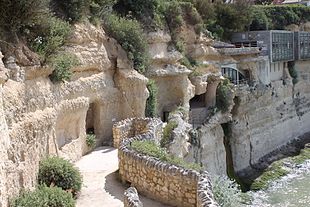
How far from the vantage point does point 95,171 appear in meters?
15.5

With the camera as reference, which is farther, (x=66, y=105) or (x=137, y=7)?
(x=137, y=7)

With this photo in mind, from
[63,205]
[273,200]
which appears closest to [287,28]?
[273,200]

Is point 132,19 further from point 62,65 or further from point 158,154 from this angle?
point 158,154

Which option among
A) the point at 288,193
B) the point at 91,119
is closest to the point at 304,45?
the point at 288,193

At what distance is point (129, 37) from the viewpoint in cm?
2211

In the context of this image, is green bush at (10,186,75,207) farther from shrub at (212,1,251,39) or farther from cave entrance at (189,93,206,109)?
shrub at (212,1,251,39)

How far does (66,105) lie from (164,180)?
6.50 metres

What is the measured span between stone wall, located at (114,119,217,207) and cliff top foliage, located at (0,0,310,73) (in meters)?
4.60

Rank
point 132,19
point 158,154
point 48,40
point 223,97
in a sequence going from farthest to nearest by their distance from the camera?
point 223,97 → point 132,19 → point 48,40 → point 158,154

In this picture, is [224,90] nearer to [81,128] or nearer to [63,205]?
[81,128]

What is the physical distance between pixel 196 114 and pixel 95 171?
616 inches

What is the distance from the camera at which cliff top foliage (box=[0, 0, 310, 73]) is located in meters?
14.1

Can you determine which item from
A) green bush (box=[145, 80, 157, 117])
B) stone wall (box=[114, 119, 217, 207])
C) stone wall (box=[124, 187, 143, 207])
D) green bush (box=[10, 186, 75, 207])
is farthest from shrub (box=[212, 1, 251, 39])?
stone wall (box=[124, 187, 143, 207])

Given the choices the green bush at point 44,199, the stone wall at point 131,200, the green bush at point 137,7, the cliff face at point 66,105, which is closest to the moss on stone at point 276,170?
the cliff face at point 66,105
